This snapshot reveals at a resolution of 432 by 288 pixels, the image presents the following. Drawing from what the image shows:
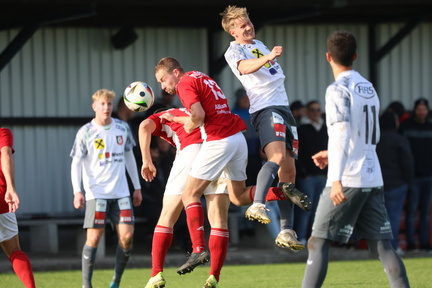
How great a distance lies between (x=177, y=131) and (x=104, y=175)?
1835mm

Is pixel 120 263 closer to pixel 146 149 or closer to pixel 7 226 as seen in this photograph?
pixel 146 149

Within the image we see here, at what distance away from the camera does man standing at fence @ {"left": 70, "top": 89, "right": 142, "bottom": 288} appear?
1158cm

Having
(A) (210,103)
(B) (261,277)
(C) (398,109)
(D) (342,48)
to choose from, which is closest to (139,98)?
(A) (210,103)

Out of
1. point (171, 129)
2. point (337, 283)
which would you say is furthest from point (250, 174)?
point (171, 129)

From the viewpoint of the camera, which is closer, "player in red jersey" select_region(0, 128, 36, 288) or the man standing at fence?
"player in red jersey" select_region(0, 128, 36, 288)

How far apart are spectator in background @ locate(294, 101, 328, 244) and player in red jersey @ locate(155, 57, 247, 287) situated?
5.98 metres

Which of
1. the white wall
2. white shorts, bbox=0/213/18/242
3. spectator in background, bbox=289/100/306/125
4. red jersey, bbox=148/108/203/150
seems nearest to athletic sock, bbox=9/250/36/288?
white shorts, bbox=0/213/18/242

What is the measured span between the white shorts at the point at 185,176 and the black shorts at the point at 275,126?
61cm

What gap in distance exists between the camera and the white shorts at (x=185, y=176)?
32.6 ft

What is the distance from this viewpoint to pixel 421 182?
16.4 m

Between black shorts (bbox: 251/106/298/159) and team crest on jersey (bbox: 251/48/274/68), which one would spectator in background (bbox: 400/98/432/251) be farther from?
team crest on jersey (bbox: 251/48/274/68)

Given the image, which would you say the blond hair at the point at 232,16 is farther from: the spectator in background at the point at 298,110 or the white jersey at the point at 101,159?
the spectator in background at the point at 298,110

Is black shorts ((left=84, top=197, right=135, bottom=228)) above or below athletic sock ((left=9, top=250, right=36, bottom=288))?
above

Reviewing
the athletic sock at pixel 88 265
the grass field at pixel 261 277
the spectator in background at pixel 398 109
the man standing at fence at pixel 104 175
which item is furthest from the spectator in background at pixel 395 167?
the athletic sock at pixel 88 265
